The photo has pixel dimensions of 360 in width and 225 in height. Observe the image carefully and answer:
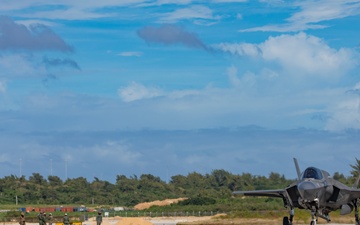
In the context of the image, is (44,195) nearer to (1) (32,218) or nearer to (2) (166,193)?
(2) (166,193)

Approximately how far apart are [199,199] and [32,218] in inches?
1211

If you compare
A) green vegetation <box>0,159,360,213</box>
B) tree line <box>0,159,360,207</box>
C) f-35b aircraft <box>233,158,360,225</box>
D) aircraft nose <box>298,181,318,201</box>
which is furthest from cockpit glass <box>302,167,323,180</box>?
tree line <box>0,159,360,207</box>

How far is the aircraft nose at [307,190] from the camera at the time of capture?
3959cm

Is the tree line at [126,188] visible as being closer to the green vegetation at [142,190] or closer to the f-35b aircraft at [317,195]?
the green vegetation at [142,190]

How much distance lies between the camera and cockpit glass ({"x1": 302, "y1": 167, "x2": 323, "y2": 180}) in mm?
40969

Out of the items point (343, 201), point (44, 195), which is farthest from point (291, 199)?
point (44, 195)

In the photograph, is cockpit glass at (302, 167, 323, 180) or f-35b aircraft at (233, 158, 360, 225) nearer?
f-35b aircraft at (233, 158, 360, 225)

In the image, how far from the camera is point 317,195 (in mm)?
40156

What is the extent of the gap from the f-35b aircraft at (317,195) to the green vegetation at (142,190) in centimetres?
5300

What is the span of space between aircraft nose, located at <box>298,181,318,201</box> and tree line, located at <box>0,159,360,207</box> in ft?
230

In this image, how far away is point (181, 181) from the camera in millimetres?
170250

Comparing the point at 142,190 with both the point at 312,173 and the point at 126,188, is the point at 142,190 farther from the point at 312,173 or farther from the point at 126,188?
the point at 312,173

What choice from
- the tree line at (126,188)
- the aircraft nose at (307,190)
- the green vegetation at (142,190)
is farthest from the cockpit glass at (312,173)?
the tree line at (126,188)

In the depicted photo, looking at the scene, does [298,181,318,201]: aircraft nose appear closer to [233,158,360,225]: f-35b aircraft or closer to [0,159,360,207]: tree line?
[233,158,360,225]: f-35b aircraft
